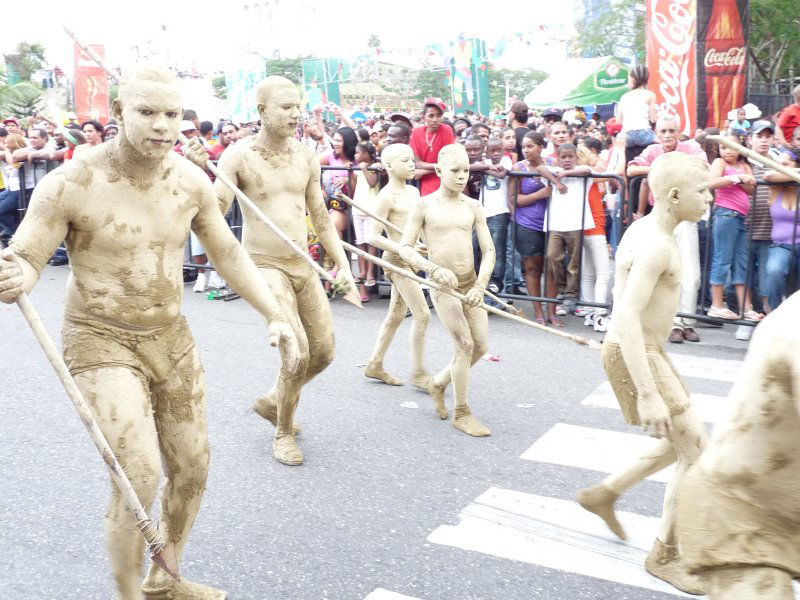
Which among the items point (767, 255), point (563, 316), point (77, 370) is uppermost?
point (77, 370)

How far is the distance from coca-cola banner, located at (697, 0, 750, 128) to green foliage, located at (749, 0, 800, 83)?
16.6 meters

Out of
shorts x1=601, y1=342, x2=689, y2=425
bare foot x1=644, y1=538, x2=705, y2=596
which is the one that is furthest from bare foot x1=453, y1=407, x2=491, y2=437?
bare foot x1=644, y1=538, x2=705, y2=596

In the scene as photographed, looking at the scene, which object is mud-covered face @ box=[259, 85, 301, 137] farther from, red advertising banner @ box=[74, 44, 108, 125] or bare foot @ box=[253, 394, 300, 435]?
red advertising banner @ box=[74, 44, 108, 125]

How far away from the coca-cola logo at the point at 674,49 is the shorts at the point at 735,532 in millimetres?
11384

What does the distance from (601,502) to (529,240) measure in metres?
5.40

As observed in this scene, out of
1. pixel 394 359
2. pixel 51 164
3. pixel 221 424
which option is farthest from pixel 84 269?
pixel 51 164

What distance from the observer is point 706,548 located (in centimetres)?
227

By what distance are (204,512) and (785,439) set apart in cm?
332

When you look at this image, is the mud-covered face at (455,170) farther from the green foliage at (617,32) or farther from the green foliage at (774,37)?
the green foliage at (617,32)

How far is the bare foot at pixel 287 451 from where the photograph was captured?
540cm

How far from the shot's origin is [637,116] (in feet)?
34.1

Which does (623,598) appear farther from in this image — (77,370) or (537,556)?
(77,370)

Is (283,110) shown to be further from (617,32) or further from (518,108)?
(617,32)

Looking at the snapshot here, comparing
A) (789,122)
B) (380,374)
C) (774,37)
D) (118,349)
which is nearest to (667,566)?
(118,349)
